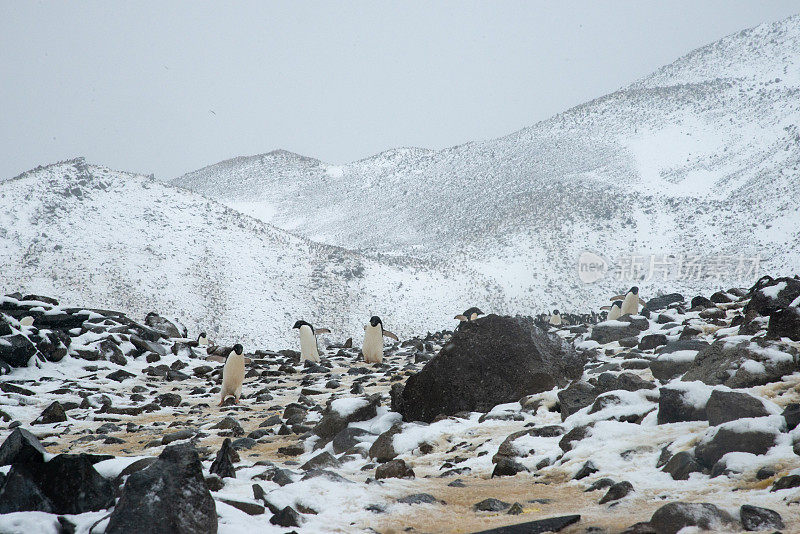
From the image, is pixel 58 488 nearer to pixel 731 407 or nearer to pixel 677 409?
pixel 731 407

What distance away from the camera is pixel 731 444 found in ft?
11.8

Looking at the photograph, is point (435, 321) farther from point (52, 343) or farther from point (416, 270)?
point (52, 343)

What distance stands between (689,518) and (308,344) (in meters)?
14.1

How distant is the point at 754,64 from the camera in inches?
3472

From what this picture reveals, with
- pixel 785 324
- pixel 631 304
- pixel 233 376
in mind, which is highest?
pixel 785 324

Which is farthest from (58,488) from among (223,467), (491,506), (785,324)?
(785,324)

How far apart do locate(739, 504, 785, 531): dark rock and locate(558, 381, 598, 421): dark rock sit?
3.08 metres

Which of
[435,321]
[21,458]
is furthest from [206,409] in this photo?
[435,321]

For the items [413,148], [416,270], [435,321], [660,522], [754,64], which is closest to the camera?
[660,522]

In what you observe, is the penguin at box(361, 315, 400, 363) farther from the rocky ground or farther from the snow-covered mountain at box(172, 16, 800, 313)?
the snow-covered mountain at box(172, 16, 800, 313)

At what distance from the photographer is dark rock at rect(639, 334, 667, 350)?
884cm

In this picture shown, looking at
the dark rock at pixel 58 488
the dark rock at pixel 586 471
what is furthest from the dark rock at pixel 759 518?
the dark rock at pixel 58 488

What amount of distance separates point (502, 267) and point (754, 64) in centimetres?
6919

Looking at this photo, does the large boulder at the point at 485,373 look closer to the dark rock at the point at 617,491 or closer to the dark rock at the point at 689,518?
the dark rock at the point at 617,491
